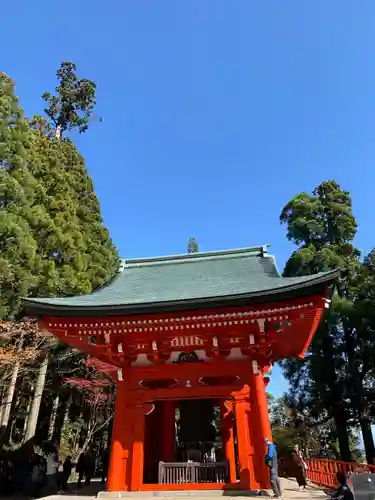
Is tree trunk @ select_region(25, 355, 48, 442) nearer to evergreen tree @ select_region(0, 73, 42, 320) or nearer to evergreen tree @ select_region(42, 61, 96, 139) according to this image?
evergreen tree @ select_region(0, 73, 42, 320)

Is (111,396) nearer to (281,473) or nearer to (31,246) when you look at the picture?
(281,473)

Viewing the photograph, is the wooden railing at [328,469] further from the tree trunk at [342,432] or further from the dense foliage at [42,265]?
the dense foliage at [42,265]

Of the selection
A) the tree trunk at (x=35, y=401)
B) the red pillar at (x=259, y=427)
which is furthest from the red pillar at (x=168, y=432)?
the tree trunk at (x=35, y=401)

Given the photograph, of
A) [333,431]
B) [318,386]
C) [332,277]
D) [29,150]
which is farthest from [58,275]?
[333,431]

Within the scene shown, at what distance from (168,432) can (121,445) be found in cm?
322

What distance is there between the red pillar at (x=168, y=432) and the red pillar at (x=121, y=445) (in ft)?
8.98

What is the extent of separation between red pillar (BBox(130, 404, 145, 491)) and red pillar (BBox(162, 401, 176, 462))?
2.70 metres

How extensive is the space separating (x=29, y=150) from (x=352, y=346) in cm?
1984

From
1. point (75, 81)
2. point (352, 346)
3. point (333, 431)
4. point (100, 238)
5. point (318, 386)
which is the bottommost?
point (333, 431)

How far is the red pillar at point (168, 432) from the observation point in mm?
11758

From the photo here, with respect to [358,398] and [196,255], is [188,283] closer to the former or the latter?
[196,255]

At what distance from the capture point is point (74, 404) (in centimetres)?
2347

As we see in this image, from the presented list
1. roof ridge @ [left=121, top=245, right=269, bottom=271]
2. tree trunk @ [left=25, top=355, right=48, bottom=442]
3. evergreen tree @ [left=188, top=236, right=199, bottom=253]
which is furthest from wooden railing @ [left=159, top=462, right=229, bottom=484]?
evergreen tree @ [left=188, top=236, right=199, bottom=253]

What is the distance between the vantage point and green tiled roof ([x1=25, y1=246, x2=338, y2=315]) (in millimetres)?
8484
